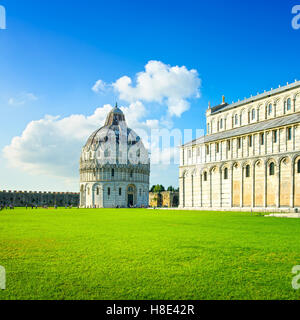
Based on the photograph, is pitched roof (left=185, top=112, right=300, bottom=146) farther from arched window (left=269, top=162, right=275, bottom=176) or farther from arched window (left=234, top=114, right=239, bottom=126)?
arched window (left=269, top=162, right=275, bottom=176)

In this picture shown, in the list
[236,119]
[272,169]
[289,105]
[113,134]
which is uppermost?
[113,134]

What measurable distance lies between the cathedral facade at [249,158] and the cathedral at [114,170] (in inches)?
1473

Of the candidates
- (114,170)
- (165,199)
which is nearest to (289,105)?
(114,170)

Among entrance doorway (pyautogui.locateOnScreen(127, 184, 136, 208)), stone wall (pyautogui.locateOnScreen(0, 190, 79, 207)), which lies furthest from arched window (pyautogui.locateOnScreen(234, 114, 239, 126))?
stone wall (pyautogui.locateOnScreen(0, 190, 79, 207))

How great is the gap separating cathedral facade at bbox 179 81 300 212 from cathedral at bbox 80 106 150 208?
37.4 metres

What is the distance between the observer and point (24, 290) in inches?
226

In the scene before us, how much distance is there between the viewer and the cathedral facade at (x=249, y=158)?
3903 centimetres

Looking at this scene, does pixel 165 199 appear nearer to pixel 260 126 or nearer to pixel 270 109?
pixel 270 109

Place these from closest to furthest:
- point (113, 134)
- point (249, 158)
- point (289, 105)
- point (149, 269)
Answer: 1. point (149, 269)
2. point (249, 158)
3. point (289, 105)
4. point (113, 134)

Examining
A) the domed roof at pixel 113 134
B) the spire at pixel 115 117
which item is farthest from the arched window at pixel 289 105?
the spire at pixel 115 117

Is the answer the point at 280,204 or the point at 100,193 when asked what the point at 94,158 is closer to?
the point at 100,193

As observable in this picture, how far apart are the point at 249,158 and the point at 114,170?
5267 cm

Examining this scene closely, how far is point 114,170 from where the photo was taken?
3583 inches
